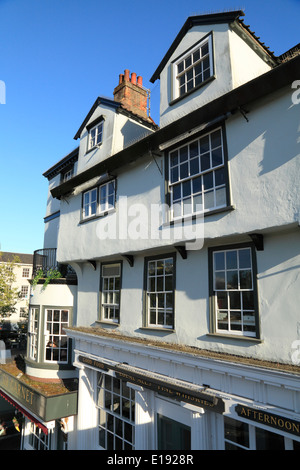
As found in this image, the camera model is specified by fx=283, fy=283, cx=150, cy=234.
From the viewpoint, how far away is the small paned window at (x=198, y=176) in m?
6.78

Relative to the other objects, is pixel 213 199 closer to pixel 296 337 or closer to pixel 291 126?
pixel 291 126

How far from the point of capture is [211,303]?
21.8 ft

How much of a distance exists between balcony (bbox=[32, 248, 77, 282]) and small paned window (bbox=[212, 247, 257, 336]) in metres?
7.66

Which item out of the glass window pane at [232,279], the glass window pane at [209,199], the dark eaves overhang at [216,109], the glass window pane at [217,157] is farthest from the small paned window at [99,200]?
the glass window pane at [232,279]

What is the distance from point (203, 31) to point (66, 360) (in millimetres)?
12619

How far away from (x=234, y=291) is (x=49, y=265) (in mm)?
9720

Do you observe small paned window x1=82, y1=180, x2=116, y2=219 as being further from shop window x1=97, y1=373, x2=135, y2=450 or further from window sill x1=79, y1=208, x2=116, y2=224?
shop window x1=97, y1=373, x2=135, y2=450

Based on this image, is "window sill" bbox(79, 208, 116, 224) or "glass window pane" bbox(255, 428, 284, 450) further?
"window sill" bbox(79, 208, 116, 224)

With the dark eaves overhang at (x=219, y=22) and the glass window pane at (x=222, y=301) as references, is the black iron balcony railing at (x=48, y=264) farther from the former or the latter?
the dark eaves overhang at (x=219, y=22)

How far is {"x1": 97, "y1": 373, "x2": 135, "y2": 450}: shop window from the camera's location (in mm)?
8594

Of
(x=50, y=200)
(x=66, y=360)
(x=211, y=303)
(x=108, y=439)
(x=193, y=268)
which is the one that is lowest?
(x=108, y=439)

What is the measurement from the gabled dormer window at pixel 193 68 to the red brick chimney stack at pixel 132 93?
431cm

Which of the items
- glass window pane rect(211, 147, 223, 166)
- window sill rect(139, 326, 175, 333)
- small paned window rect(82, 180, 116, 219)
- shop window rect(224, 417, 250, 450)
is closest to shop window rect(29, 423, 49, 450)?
window sill rect(139, 326, 175, 333)
